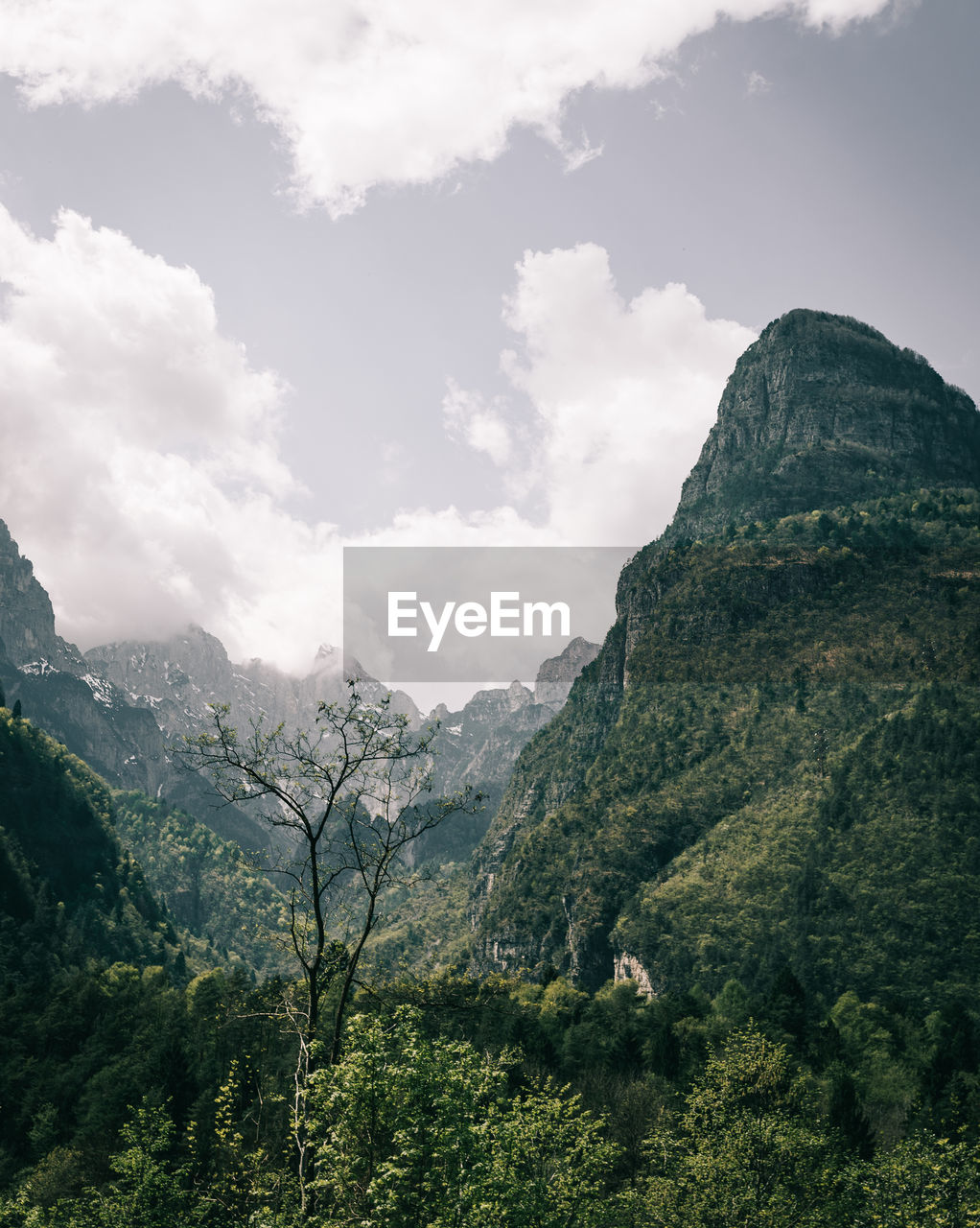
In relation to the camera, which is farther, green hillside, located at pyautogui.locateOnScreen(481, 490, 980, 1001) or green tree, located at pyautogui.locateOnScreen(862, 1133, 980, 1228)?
green hillside, located at pyautogui.locateOnScreen(481, 490, 980, 1001)

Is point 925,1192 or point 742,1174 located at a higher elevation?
point 925,1192

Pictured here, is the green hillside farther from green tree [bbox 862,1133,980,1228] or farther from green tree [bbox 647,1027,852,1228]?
green tree [bbox 862,1133,980,1228]

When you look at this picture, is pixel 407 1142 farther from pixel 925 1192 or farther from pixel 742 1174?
pixel 742 1174

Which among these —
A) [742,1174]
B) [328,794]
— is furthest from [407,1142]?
[742,1174]

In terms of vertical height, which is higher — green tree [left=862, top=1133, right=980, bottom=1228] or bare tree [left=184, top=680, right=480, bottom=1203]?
bare tree [left=184, top=680, right=480, bottom=1203]

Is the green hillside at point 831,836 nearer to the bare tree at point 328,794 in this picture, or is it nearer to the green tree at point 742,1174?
the green tree at point 742,1174

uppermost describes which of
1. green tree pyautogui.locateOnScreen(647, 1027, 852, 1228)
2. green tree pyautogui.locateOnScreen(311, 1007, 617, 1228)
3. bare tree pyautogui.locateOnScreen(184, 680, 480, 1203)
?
bare tree pyautogui.locateOnScreen(184, 680, 480, 1203)

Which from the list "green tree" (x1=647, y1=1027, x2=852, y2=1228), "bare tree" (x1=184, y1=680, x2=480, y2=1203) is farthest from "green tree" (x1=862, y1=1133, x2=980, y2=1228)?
"bare tree" (x1=184, y1=680, x2=480, y2=1203)

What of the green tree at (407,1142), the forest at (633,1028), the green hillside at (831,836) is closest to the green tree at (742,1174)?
the forest at (633,1028)

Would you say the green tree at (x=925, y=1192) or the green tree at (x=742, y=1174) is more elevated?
the green tree at (x=925, y=1192)

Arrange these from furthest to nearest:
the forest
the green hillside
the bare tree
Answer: the green hillside, the forest, the bare tree

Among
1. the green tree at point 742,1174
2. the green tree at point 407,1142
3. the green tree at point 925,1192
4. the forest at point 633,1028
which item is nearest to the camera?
the green tree at point 407,1142

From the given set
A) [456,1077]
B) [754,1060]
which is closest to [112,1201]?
[456,1077]
